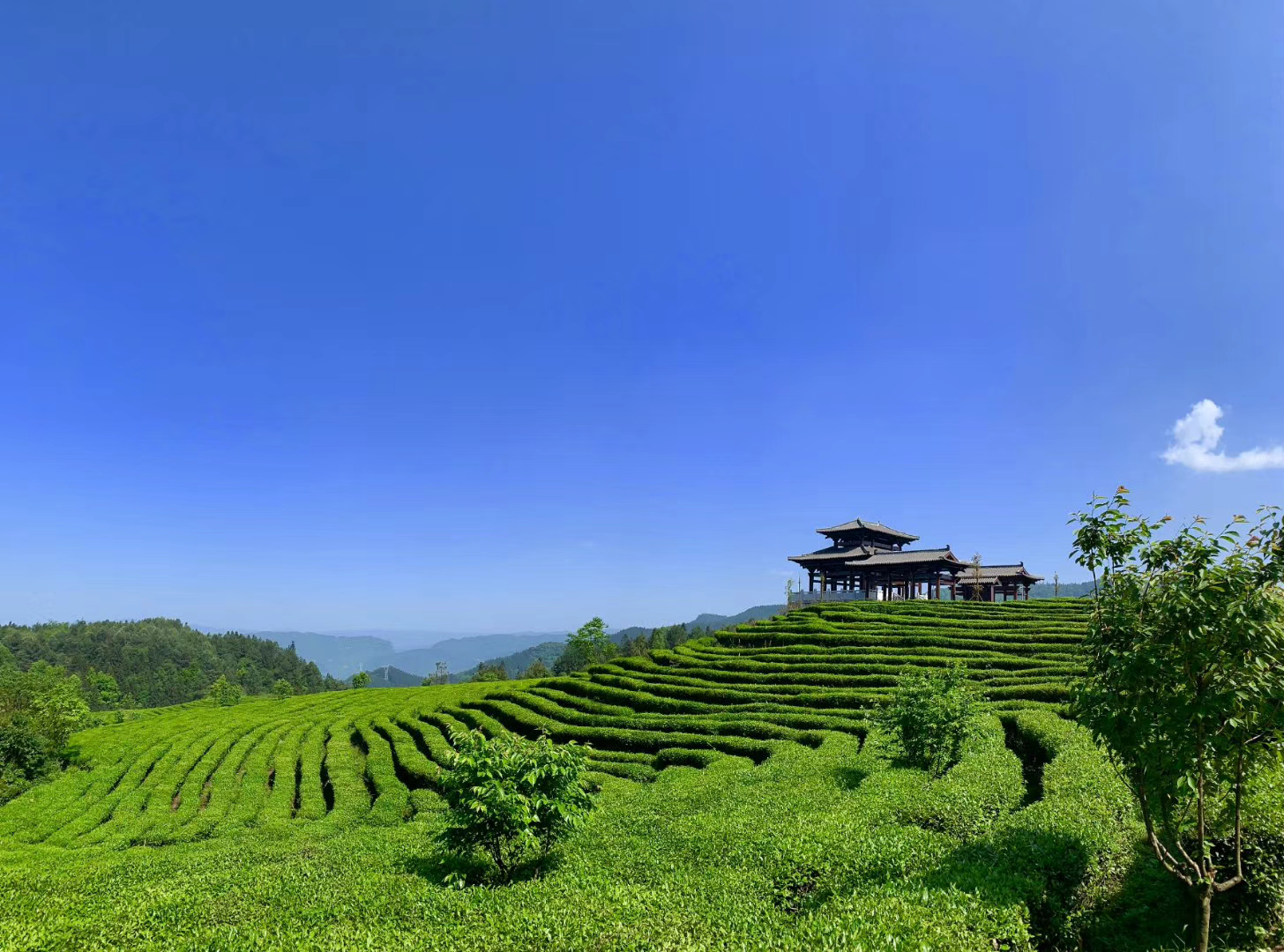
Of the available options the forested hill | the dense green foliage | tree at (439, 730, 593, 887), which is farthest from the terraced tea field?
the forested hill

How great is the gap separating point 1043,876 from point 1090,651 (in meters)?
3.14

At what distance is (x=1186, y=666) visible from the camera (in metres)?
6.67

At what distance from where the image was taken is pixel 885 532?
61875 mm

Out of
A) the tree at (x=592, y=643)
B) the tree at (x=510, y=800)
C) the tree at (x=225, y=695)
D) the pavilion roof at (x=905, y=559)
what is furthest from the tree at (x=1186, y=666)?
the tree at (x=225, y=695)

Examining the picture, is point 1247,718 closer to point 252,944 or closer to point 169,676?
point 252,944

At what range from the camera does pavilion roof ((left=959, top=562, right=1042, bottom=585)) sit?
59.6m

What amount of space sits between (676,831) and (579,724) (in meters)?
23.5

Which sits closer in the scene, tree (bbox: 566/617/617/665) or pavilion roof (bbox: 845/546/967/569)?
pavilion roof (bbox: 845/546/967/569)

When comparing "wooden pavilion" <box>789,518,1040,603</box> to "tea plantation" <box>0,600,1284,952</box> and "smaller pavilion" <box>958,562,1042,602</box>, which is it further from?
"tea plantation" <box>0,600,1284,952</box>

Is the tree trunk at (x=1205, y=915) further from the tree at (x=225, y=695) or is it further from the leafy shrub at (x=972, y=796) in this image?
the tree at (x=225, y=695)

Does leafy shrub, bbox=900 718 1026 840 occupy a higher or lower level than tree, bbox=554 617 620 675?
higher

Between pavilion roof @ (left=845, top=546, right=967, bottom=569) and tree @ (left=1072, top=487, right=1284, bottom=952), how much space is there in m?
49.1

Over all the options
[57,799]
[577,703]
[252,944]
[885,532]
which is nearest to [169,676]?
[57,799]

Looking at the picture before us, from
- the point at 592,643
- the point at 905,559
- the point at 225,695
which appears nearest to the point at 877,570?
the point at 905,559
